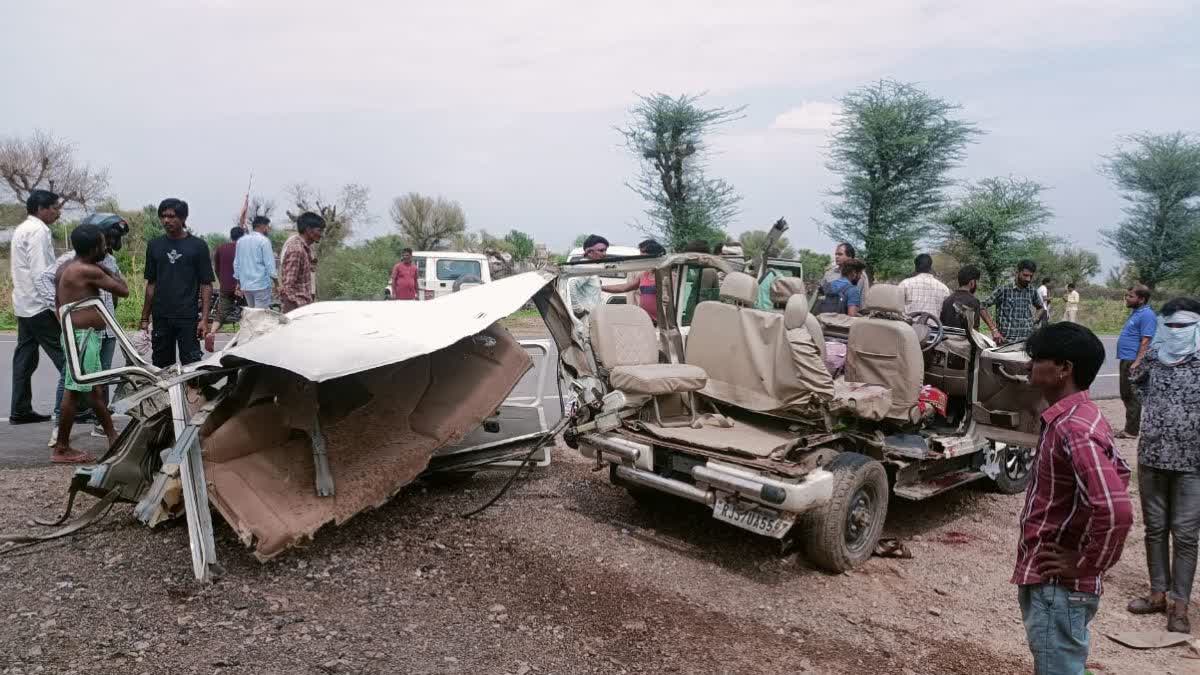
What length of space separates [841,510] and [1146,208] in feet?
102

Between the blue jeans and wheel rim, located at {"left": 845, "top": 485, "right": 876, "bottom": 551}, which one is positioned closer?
the blue jeans

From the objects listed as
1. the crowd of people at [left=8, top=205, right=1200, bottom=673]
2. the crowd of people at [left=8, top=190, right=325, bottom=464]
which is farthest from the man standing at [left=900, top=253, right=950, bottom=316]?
the crowd of people at [left=8, top=190, right=325, bottom=464]

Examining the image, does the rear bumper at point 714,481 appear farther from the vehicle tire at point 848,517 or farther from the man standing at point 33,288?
the man standing at point 33,288

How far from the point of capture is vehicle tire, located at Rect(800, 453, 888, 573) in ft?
14.9

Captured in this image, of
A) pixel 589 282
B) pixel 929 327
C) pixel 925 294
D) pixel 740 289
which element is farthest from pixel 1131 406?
pixel 589 282

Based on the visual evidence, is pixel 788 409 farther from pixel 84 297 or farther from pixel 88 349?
pixel 88 349

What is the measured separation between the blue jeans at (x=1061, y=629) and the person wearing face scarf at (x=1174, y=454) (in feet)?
6.88

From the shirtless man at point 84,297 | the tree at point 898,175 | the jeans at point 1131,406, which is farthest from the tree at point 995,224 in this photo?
the shirtless man at point 84,297

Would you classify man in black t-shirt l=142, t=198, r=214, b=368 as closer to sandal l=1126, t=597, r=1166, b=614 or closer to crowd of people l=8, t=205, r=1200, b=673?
crowd of people l=8, t=205, r=1200, b=673

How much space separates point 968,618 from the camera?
4.30 metres

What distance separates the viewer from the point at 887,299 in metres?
5.77

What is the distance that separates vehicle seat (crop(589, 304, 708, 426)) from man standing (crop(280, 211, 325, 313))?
3.47m

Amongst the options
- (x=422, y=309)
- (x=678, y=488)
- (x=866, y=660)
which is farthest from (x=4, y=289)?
(x=866, y=660)

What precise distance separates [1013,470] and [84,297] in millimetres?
7324
